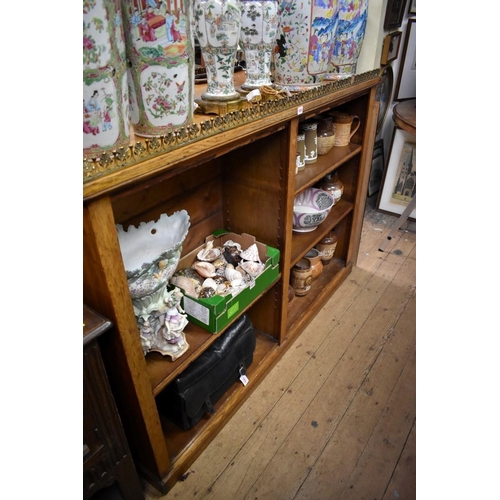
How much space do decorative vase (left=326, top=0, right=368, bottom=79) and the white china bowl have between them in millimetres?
566

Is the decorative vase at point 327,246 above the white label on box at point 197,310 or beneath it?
beneath

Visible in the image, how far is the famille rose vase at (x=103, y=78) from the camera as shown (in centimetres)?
59

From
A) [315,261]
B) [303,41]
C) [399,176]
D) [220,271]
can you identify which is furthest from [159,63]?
[399,176]

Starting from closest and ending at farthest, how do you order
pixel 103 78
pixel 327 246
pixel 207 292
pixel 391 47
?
pixel 103 78 < pixel 207 292 < pixel 327 246 < pixel 391 47

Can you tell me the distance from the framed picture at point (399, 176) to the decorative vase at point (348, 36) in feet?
4.28

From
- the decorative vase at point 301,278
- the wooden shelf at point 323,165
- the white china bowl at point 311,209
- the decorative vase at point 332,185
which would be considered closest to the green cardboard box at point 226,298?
the wooden shelf at point 323,165

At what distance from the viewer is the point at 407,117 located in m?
2.31

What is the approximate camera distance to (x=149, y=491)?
A: 1265 millimetres

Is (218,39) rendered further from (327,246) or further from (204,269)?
(327,246)

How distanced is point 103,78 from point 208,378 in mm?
992

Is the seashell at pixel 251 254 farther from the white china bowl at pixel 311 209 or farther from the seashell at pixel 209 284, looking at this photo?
the white china bowl at pixel 311 209

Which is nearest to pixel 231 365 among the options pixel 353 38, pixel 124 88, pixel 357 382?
pixel 357 382

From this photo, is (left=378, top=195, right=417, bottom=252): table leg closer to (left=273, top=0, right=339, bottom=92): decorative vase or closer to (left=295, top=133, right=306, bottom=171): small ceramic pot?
(left=295, top=133, right=306, bottom=171): small ceramic pot

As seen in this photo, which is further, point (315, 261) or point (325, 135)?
point (315, 261)
